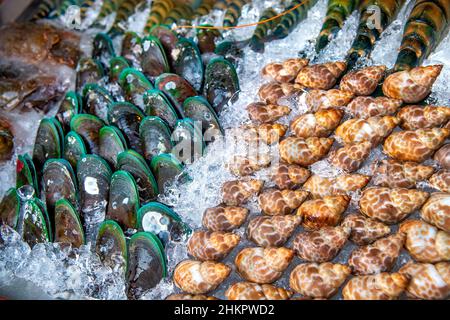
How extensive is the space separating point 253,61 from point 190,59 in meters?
0.31

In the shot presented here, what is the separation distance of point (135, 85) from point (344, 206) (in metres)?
1.13

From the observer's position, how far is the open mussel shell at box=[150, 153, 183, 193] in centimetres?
169

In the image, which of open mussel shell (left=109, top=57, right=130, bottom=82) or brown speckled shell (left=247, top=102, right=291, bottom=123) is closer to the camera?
brown speckled shell (left=247, top=102, right=291, bottom=123)

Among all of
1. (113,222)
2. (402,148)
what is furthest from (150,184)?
(402,148)

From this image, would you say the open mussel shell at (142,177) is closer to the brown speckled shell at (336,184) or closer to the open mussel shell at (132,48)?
the brown speckled shell at (336,184)

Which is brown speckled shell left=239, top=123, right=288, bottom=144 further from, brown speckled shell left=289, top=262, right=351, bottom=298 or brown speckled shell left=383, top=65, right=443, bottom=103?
brown speckled shell left=289, top=262, right=351, bottom=298

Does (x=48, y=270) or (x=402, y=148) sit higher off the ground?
(x=402, y=148)

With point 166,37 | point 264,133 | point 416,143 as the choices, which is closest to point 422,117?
point 416,143

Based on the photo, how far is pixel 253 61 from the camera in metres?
2.07

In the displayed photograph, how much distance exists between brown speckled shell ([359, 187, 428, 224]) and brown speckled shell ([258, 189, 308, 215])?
0.22 metres

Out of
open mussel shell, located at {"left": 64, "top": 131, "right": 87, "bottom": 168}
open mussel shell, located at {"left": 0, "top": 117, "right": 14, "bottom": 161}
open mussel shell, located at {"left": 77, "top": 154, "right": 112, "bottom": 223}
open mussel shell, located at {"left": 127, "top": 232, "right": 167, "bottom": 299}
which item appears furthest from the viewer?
open mussel shell, located at {"left": 0, "top": 117, "right": 14, "bottom": 161}

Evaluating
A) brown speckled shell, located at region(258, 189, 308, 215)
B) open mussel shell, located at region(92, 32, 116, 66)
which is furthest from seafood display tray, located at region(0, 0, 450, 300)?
open mussel shell, located at region(92, 32, 116, 66)
